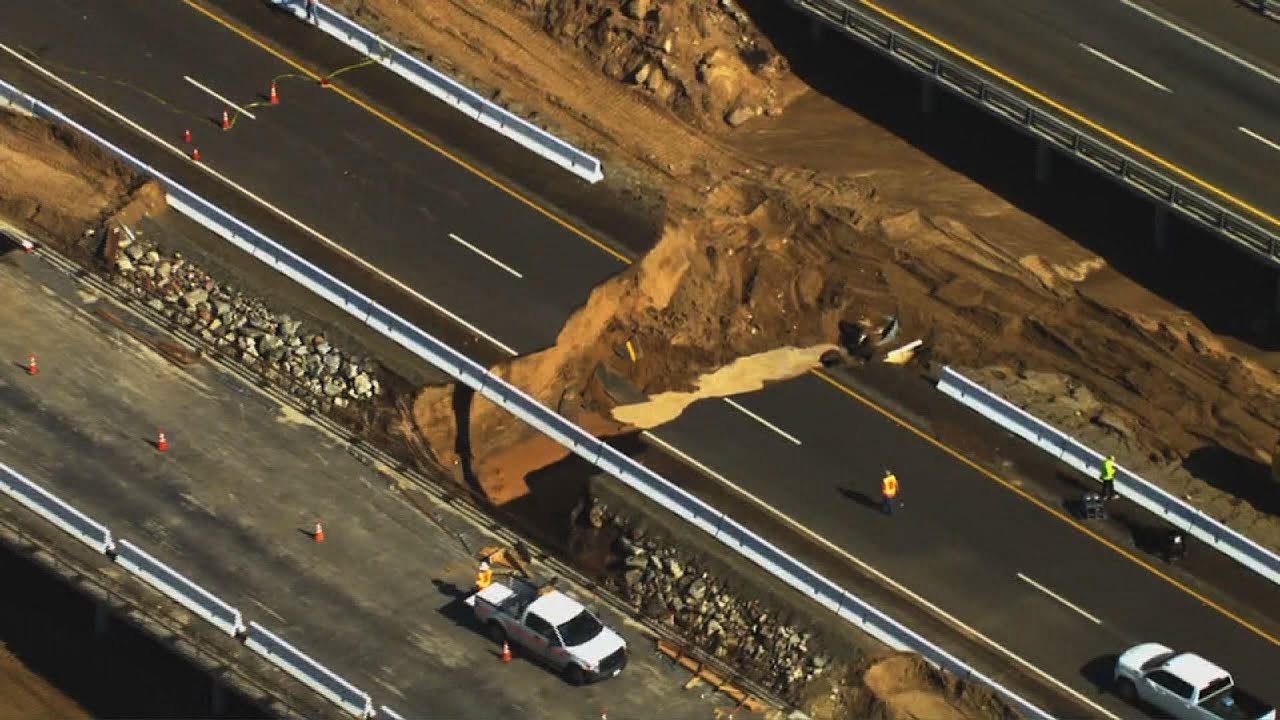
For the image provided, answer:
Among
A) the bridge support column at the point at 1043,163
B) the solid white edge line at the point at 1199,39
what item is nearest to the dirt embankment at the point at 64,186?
the bridge support column at the point at 1043,163

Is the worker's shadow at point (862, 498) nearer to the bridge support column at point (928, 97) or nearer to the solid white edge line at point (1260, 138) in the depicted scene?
the bridge support column at point (928, 97)

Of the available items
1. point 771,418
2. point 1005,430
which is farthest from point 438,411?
point 1005,430

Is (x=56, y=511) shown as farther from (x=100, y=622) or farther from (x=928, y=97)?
(x=928, y=97)

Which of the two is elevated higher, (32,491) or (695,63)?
(695,63)

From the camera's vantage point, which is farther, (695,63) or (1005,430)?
(695,63)

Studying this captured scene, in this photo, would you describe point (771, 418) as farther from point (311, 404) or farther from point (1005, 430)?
point (311, 404)

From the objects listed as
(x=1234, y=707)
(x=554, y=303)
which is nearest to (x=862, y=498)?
(x=554, y=303)
